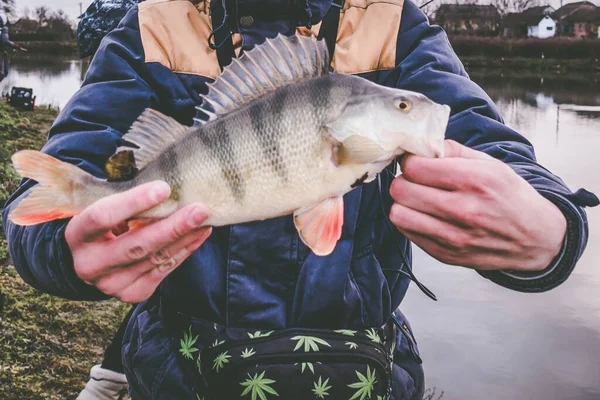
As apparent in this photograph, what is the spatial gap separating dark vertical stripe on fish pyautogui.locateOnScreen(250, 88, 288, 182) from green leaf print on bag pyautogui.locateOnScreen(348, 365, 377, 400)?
0.68m

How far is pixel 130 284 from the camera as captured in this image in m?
1.43

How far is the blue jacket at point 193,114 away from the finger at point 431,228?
50 centimetres

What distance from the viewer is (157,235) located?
50.8 inches

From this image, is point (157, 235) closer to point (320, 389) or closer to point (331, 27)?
point (320, 389)

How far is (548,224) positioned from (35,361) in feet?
9.37

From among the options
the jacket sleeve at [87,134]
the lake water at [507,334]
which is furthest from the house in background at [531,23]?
the jacket sleeve at [87,134]

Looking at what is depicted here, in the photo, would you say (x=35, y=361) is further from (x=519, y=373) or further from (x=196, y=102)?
(x=519, y=373)

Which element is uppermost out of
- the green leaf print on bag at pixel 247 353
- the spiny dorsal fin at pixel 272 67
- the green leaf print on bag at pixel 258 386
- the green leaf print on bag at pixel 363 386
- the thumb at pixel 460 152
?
the spiny dorsal fin at pixel 272 67

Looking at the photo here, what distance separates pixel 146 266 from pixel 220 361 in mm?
456

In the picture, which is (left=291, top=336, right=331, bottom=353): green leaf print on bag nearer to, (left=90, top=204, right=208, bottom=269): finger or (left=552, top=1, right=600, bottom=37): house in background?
(left=90, top=204, right=208, bottom=269): finger

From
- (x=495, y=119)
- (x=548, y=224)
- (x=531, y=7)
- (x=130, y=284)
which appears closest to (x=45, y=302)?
(x=130, y=284)

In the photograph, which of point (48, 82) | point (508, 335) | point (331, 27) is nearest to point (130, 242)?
point (331, 27)

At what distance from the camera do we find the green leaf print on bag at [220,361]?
67.2 inches

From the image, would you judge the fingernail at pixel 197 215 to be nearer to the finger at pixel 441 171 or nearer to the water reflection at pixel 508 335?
the finger at pixel 441 171
